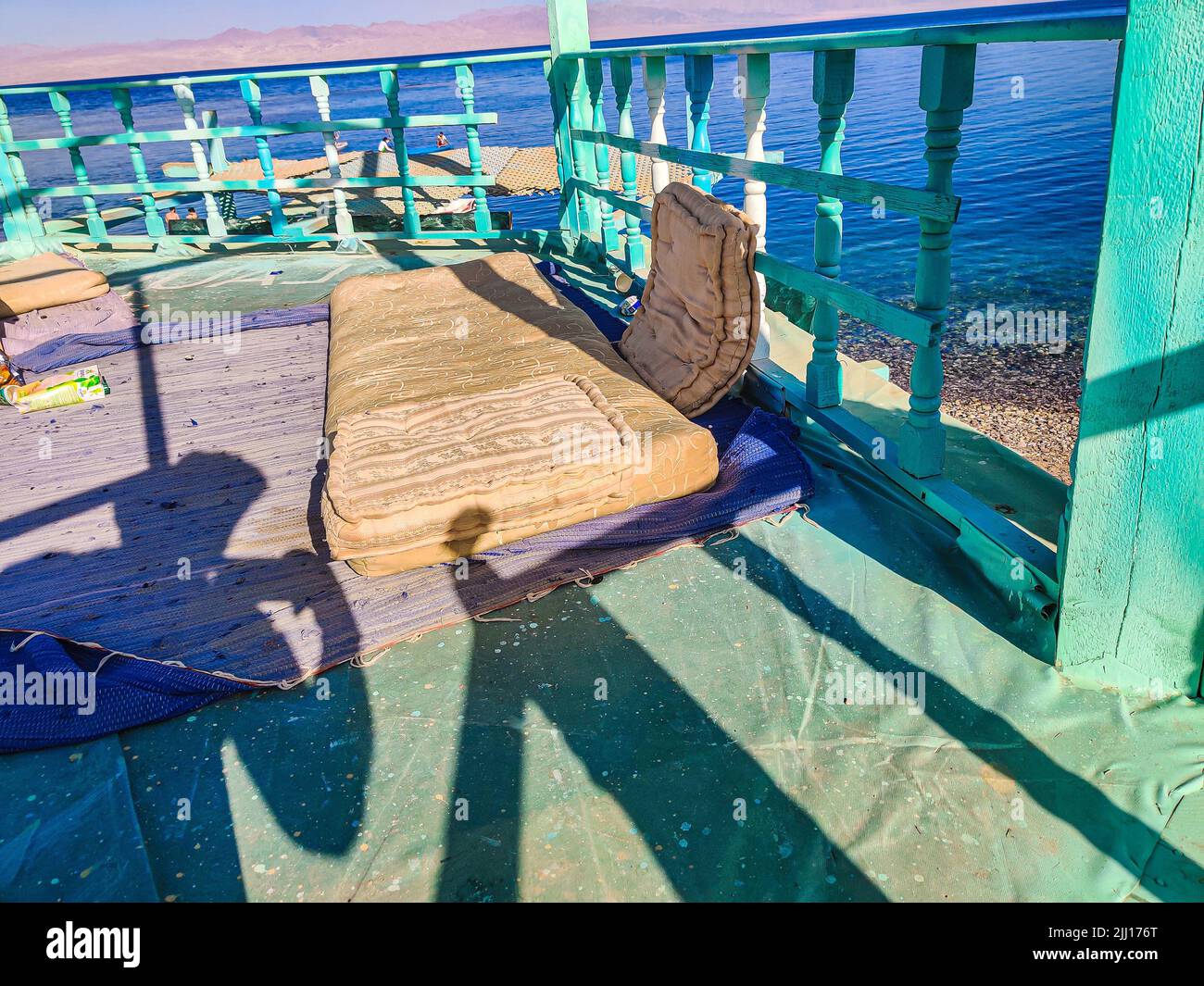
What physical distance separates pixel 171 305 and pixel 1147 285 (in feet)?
23.6

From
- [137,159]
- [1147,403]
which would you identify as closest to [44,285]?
[137,159]

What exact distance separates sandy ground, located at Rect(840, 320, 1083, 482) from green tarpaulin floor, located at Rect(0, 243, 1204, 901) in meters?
2.84

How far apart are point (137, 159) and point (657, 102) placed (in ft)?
20.1

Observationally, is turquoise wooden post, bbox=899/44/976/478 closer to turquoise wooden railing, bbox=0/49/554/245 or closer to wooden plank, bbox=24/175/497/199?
turquoise wooden railing, bbox=0/49/554/245

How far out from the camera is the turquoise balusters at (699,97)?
4742mm

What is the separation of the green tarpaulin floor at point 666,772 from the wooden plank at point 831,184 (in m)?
1.20

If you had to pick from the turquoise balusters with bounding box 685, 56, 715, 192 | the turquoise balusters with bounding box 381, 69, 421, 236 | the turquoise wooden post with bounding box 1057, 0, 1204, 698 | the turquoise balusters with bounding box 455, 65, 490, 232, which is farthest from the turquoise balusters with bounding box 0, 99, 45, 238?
the turquoise wooden post with bounding box 1057, 0, 1204, 698

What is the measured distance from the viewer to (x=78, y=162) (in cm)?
872

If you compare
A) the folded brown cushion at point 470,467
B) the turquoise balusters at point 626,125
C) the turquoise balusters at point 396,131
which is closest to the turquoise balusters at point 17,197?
the turquoise balusters at point 396,131

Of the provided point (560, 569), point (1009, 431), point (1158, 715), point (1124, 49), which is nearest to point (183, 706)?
point (560, 569)

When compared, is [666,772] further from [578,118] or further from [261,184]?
[261,184]

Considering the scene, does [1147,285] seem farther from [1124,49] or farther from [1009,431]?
[1009,431]

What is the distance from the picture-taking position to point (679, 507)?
335cm

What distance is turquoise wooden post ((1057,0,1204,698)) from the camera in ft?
6.18
